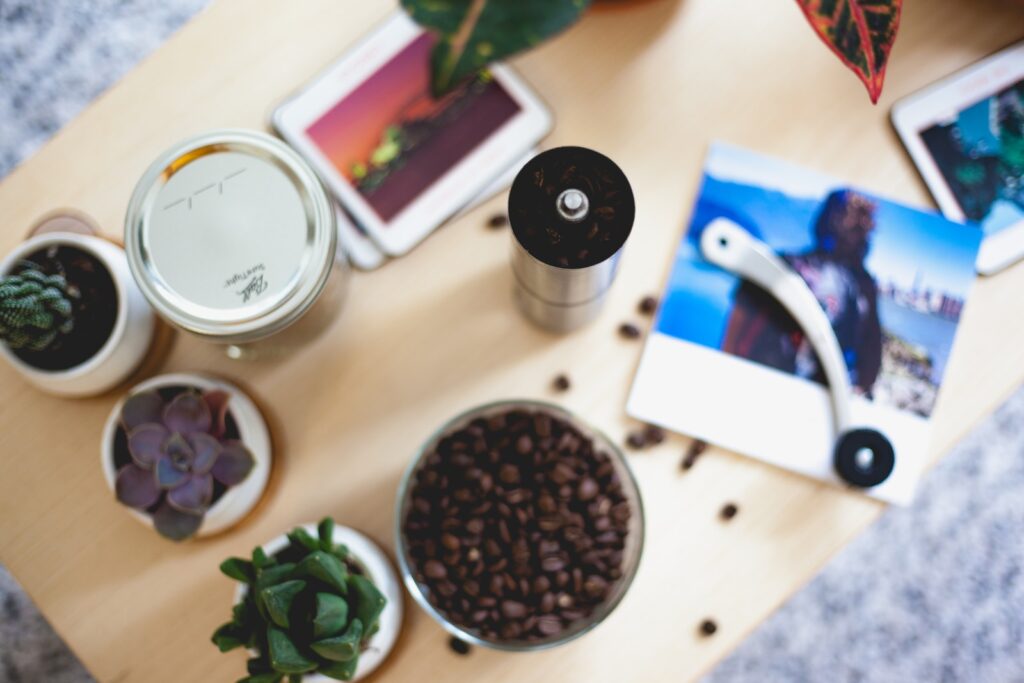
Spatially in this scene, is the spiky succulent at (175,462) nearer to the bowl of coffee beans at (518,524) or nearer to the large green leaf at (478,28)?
the bowl of coffee beans at (518,524)

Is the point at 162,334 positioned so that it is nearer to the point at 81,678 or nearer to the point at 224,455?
the point at 224,455

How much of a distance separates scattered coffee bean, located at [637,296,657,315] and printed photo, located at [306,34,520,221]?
0.19 meters

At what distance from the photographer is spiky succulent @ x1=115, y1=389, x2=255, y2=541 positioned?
0.54 m

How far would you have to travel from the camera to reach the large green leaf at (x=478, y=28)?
0.31 meters

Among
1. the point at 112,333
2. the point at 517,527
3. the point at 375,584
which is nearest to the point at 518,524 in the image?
the point at 517,527

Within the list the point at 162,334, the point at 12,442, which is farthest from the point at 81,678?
the point at 162,334

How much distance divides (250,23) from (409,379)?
1.08 ft

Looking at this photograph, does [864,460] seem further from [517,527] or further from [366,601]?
[366,601]

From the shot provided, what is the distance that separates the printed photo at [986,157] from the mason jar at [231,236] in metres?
0.52

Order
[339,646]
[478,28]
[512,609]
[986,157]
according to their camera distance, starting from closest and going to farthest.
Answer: [478,28] < [339,646] < [512,609] < [986,157]

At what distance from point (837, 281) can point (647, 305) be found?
0.16 meters

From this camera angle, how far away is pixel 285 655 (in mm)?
445

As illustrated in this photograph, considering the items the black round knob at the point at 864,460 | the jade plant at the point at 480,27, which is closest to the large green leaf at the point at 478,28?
the jade plant at the point at 480,27

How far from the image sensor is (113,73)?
1098mm
